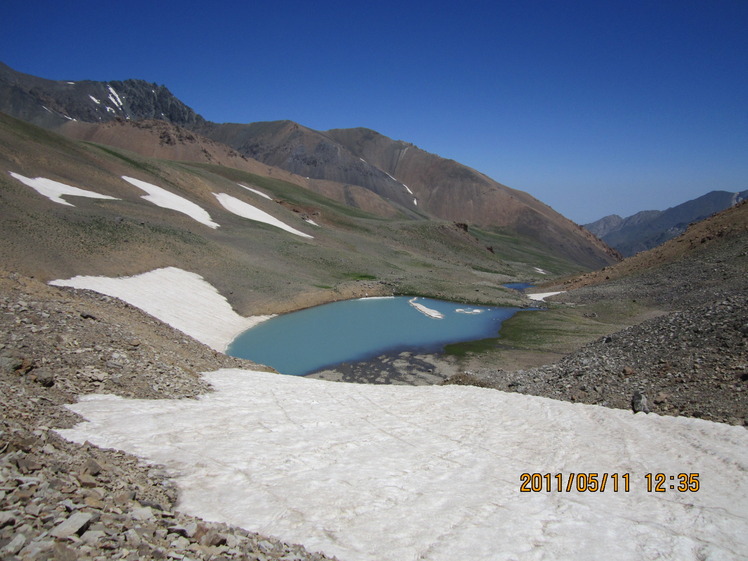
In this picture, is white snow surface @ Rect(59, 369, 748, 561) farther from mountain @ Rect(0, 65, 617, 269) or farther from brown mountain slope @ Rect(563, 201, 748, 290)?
mountain @ Rect(0, 65, 617, 269)

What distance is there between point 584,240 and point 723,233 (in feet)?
449

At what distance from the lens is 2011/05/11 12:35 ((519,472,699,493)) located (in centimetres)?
966

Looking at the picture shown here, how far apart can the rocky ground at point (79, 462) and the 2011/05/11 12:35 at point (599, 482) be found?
552cm

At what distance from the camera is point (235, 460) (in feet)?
31.4

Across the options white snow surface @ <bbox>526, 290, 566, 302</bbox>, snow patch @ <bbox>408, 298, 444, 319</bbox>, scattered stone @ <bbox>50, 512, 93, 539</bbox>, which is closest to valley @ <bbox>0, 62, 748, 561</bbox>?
scattered stone @ <bbox>50, 512, 93, 539</bbox>

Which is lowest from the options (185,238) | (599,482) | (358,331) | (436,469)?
(358,331)

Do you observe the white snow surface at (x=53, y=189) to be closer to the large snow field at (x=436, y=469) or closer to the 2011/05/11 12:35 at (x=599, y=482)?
the large snow field at (x=436, y=469)

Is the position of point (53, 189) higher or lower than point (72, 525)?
higher

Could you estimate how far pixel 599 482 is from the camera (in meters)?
10.1

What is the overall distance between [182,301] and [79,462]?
30.7 metres

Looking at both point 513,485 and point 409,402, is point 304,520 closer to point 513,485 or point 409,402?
point 513,485

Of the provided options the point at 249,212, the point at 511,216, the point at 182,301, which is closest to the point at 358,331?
the point at 182,301

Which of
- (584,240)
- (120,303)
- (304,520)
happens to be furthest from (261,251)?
(584,240)

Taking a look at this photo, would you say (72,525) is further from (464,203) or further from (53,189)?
(464,203)
